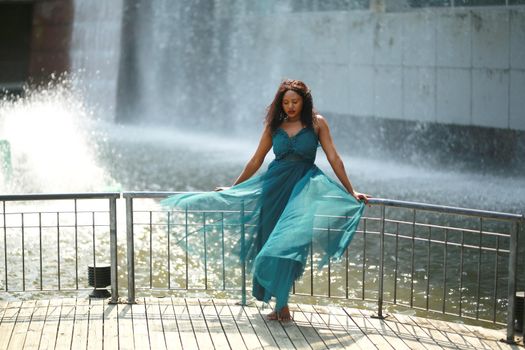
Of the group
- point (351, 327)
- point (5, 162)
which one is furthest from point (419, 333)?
point (5, 162)

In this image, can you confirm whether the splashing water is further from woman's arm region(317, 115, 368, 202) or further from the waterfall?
woman's arm region(317, 115, 368, 202)

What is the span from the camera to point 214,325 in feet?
25.8

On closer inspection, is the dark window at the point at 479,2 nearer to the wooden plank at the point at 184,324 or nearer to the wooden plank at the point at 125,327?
the wooden plank at the point at 184,324

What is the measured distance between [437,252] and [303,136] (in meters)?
4.74

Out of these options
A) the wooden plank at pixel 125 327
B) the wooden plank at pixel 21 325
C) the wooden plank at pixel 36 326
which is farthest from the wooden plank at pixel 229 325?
the wooden plank at pixel 21 325

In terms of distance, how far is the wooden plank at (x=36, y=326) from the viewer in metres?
7.48

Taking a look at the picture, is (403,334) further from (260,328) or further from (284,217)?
(284,217)

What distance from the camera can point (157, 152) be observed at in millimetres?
21406

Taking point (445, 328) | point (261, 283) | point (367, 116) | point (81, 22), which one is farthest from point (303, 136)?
point (81, 22)

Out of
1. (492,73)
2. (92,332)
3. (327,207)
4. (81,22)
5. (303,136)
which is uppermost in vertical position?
(81,22)

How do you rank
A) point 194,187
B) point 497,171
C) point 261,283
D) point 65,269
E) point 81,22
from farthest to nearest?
point 81,22
point 497,171
point 194,187
point 65,269
point 261,283

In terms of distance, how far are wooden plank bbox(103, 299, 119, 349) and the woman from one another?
38.0 inches

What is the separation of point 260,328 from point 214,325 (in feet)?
1.17

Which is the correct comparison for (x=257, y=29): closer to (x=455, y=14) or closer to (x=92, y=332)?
(x=455, y=14)
